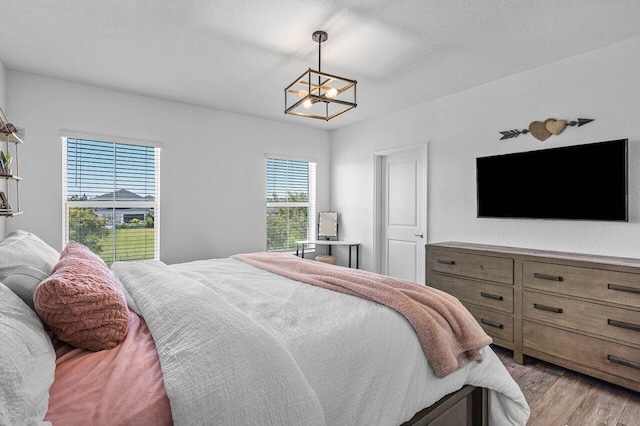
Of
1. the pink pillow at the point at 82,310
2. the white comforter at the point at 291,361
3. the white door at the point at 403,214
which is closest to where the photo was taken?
the white comforter at the point at 291,361

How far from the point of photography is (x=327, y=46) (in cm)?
264

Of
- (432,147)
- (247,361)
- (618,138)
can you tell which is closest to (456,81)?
(432,147)

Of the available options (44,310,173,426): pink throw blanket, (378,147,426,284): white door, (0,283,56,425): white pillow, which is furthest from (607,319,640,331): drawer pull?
(0,283,56,425): white pillow

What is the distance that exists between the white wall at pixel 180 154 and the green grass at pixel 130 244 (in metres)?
0.18

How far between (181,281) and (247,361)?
0.85 meters

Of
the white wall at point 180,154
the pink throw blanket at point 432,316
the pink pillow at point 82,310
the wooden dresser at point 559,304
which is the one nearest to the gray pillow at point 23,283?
the pink pillow at point 82,310

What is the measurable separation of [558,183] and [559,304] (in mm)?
1060

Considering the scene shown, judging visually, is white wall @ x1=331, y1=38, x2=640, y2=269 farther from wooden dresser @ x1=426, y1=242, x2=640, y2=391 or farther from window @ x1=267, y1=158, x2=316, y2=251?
window @ x1=267, y1=158, x2=316, y2=251

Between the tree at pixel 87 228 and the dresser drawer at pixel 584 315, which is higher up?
the tree at pixel 87 228

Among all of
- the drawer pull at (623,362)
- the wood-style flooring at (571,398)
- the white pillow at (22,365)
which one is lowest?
the wood-style flooring at (571,398)

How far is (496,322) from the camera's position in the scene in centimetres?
288

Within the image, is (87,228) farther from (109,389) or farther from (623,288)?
(623,288)

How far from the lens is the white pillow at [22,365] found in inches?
28.3

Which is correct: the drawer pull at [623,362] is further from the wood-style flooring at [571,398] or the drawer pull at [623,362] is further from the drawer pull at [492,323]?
the drawer pull at [492,323]
